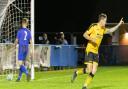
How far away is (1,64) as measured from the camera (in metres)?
24.8

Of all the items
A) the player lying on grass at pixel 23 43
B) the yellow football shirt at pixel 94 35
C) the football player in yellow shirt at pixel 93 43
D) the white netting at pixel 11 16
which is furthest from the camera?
the white netting at pixel 11 16

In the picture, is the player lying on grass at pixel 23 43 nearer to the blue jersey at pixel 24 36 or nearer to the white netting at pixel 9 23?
the blue jersey at pixel 24 36

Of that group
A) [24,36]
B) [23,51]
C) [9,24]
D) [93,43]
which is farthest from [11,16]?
[93,43]

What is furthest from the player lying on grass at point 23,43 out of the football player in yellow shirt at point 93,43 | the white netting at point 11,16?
the football player in yellow shirt at point 93,43

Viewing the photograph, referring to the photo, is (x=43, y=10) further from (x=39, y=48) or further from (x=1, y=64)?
(x=1, y=64)

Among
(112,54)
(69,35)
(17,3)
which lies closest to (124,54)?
(112,54)

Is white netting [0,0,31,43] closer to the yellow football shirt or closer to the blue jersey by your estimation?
the blue jersey

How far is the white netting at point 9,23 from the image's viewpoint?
81.5 feet

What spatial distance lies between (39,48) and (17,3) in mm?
3251

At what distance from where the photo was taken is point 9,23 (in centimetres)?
2498

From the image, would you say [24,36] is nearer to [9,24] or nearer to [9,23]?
[9,23]

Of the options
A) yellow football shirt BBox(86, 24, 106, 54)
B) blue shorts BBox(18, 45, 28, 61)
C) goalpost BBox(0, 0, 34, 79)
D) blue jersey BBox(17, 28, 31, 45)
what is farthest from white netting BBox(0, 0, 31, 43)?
yellow football shirt BBox(86, 24, 106, 54)

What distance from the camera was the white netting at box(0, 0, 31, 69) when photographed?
2483cm

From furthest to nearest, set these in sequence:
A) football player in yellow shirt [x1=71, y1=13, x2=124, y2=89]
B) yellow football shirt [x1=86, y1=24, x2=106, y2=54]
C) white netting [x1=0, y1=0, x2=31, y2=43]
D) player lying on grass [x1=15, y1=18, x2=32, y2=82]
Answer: white netting [x1=0, y1=0, x2=31, y2=43] < player lying on grass [x1=15, y1=18, x2=32, y2=82] < yellow football shirt [x1=86, y1=24, x2=106, y2=54] < football player in yellow shirt [x1=71, y1=13, x2=124, y2=89]
